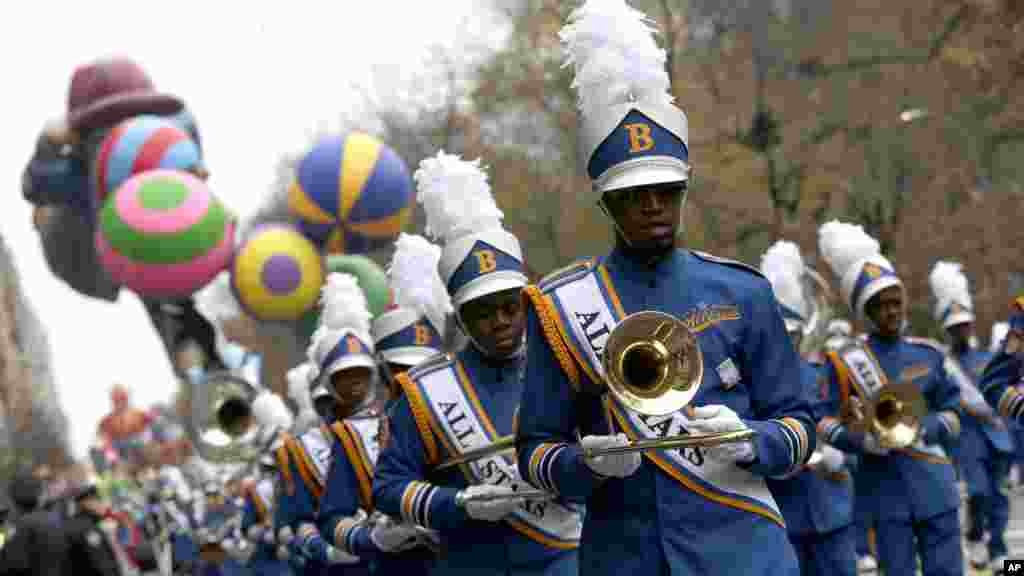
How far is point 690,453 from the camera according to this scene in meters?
5.36

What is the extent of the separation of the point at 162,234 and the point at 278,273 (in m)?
1.94

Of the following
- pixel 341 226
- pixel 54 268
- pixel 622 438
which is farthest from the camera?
pixel 54 268

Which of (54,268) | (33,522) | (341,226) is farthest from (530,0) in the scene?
(33,522)

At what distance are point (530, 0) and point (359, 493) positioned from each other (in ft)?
66.3

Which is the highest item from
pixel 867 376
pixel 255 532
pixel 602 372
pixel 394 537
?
pixel 602 372

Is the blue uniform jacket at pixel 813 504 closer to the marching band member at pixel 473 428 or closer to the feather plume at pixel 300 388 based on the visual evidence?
the marching band member at pixel 473 428

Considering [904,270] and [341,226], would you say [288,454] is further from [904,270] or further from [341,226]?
[904,270]

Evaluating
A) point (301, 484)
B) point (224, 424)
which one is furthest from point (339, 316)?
point (224, 424)

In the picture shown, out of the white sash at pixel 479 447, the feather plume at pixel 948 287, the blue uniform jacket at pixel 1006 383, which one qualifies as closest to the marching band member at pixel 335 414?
the white sash at pixel 479 447

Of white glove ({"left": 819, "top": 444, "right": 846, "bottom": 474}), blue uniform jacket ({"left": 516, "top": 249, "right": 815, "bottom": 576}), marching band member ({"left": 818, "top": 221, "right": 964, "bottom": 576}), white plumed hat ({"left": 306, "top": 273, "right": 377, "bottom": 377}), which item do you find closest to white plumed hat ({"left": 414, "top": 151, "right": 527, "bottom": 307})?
blue uniform jacket ({"left": 516, "top": 249, "right": 815, "bottom": 576})

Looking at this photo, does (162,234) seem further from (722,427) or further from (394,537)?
(722,427)

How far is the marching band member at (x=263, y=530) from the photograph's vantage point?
1484cm

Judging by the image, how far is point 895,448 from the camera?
10.4m

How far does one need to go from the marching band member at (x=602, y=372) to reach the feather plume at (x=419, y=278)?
3844 millimetres
